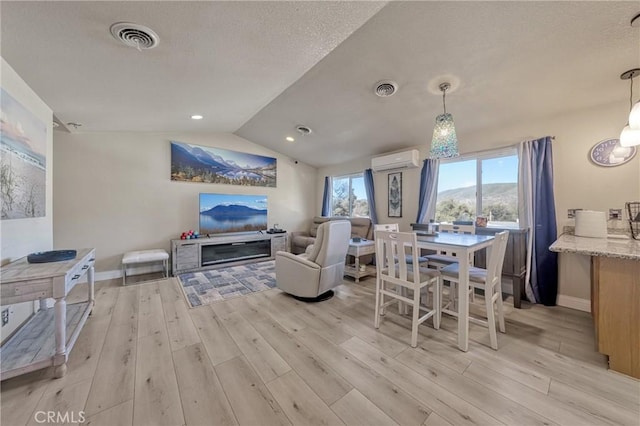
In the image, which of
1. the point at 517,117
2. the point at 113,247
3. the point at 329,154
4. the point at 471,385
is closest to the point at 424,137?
the point at 517,117

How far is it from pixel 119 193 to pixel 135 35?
3.40 m

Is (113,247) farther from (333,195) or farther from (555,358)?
(555,358)

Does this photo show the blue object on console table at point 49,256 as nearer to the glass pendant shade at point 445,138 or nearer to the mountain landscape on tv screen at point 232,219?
the mountain landscape on tv screen at point 232,219

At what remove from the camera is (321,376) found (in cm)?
167

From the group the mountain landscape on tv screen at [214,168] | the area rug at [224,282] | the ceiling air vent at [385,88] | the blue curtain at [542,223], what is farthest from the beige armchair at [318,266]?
the mountain landscape on tv screen at [214,168]

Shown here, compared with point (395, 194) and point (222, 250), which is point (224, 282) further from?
point (395, 194)

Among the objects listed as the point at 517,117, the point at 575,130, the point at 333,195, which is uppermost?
the point at 517,117

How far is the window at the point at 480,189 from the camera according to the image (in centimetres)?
332

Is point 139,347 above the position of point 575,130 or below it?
below

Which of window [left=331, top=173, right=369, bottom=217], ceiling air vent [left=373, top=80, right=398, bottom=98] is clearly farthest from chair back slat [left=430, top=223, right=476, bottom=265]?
window [left=331, top=173, right=369, bottom=217]

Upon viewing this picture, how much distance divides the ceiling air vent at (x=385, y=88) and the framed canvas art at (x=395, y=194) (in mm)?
1964

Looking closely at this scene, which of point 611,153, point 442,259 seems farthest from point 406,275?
point 611,153

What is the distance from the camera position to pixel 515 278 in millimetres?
2879

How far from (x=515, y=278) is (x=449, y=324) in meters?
1.22
